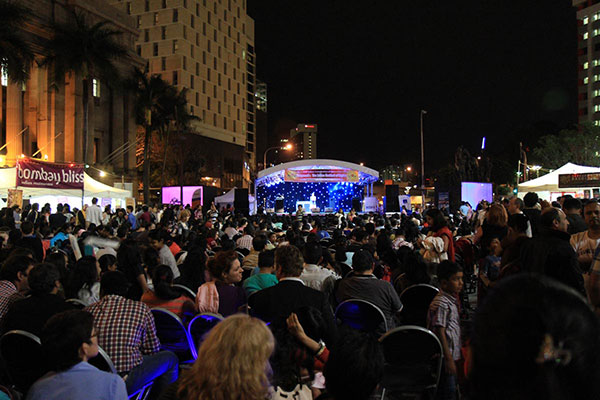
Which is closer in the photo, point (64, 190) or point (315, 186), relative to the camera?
point (64, 190)

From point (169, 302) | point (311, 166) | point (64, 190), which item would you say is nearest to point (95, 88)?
point (311, 166)

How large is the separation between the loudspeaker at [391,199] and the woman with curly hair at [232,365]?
97.9ft

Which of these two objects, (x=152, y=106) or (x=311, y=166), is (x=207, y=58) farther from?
(x=311, y=166)

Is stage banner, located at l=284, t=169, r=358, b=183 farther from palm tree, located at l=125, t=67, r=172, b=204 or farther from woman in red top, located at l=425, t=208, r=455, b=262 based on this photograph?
woman in red top, located at l=425, t=208, r=455, b=262

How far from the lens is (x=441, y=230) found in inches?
266

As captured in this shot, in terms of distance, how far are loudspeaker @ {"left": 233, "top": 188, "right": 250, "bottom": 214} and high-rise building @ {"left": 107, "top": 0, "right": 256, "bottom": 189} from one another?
35942 mm

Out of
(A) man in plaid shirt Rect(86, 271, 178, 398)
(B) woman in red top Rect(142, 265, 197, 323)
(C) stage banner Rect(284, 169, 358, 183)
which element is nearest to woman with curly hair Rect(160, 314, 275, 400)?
(A) man in plaid shirt Rect(86, 271, 178, 398)

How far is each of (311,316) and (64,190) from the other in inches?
863

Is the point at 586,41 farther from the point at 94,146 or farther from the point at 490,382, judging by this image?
the point at 490,382

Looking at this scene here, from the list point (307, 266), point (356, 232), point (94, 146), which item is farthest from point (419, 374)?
point (94, 146)

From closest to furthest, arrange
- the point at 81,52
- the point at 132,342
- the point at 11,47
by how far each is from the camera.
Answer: the point at 132,342 → the point at 11,47 → the point at 81,52

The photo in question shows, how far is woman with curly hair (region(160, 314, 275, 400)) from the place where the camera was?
176cm

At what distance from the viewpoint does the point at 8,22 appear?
2505 centimetres

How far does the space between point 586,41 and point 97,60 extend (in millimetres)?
90369
